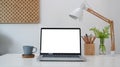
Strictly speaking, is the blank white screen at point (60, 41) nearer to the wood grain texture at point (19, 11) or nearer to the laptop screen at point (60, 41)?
the laptop screen at point (60, 41)

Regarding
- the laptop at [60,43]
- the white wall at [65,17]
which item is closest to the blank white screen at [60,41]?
the laptop at [60,43]

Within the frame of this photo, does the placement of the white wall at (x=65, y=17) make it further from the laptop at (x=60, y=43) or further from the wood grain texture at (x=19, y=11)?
the laptop at (x=60, y=43)

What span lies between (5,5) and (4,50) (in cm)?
42

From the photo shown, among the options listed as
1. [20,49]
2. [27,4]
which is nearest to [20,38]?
[20,49]

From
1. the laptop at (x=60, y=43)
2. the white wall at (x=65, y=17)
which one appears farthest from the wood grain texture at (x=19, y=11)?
the laptop at (x=60, y=43)

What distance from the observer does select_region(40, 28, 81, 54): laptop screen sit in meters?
1.52

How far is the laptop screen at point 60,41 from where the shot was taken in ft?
4.99

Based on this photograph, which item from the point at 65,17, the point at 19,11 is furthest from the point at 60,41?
the point at 19,11

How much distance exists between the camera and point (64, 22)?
1.94 meters

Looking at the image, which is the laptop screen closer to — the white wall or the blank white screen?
Result: the blank white screen

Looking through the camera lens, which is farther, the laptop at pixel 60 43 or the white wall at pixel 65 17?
the white wall at pixel 65 17

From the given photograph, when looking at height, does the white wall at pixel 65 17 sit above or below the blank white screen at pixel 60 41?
above

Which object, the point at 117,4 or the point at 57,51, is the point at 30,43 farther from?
the point at 117,4

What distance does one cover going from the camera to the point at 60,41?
1542 mm
